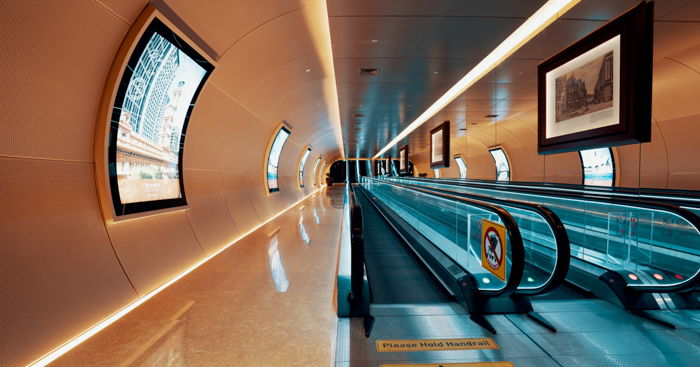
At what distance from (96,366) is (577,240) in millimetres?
6012

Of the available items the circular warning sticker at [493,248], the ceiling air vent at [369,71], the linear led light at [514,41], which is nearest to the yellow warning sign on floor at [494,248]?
the circular warning sticker at [493,248]

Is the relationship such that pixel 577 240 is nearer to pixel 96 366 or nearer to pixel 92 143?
pixel 96 366

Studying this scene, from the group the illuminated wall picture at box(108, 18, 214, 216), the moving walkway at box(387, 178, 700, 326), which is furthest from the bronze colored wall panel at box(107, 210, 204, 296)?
the moving walkway at box(387, 178, 700, 326)

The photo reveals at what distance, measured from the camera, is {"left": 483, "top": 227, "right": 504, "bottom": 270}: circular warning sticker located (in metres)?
3.10

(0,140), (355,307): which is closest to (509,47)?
(355,307)

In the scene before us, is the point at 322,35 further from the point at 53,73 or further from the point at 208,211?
the point at 53,73

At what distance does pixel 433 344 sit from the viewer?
110 inches

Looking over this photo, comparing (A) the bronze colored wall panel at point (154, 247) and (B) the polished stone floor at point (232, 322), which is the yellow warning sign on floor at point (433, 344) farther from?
(A) the bronze colored wall panel at point (154, 247)

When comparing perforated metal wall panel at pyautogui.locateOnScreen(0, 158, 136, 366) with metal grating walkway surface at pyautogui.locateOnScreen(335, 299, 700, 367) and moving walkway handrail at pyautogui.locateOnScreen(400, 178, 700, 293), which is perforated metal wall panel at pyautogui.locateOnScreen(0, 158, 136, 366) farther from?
moving walkway handrail at pyautogui.locateOnScreen(400, 178, 700, 293)

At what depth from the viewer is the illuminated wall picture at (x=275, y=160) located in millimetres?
11562

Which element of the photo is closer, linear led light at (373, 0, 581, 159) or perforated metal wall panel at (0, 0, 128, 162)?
perforated metal wall panel at (0, 0, 128, 162)

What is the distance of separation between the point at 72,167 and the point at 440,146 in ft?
35.5

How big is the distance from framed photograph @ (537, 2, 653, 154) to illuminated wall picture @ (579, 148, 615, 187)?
700 cm

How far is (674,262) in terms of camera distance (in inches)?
157
